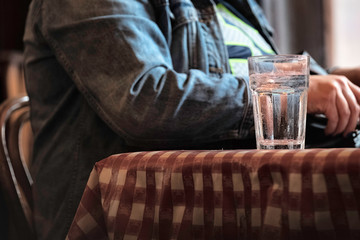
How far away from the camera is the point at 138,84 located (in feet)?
A: 2.85

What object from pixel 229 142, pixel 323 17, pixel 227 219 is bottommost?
pixel 323 17

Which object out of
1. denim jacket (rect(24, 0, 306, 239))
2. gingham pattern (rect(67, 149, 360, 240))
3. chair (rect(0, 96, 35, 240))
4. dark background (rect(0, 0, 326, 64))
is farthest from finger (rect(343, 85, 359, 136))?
dark background (rect(0, 0, 326, 64))

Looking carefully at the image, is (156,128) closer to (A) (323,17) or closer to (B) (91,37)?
(B) (91,37)

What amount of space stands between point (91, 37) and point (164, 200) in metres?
0.40

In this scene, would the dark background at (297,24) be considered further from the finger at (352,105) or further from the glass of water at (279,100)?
the glass of water at (279,100)

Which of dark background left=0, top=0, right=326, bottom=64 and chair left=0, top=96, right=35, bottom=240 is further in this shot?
dark background left=0, top=0, right=326, bottom=64

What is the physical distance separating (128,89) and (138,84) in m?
0.02

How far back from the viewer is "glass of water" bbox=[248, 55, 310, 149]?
688 millimetres

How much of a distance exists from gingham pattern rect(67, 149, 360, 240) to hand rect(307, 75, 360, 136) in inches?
13.1

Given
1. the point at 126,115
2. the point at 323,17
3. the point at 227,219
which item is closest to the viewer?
the point at 227,219

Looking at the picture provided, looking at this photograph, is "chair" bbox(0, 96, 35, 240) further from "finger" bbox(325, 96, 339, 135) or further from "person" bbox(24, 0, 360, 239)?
"finger" bbox(325, 96, 339, 135)

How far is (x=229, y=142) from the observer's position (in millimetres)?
941

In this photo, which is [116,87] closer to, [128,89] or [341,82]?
[128,89]

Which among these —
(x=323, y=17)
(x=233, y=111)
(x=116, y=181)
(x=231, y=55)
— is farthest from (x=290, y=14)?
(x=116, y=181)
